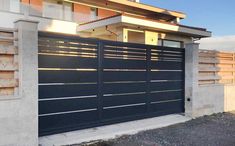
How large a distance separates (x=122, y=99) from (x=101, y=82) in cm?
87

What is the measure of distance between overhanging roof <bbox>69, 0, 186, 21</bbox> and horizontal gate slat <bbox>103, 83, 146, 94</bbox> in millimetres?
11283

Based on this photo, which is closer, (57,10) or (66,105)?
(66,105)

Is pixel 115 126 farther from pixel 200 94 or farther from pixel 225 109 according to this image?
pixel 225 109

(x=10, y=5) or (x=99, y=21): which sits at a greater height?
(x=10, y=5)

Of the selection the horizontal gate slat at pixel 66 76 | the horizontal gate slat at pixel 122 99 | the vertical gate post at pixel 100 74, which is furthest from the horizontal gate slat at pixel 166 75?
the horizontal gate slat at pixel 66 76

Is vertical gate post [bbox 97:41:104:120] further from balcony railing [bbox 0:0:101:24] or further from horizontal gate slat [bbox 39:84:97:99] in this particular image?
balcony railing [bbox 0:0:101:24]

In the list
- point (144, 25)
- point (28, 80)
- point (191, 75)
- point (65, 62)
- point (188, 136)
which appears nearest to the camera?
point (28, 80)

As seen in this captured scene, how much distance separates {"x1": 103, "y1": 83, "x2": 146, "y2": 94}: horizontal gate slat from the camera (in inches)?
259

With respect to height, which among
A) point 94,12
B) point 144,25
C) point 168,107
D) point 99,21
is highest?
point 94,12

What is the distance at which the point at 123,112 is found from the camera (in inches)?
275

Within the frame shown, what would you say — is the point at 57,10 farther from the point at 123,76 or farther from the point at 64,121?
the point at 64,121

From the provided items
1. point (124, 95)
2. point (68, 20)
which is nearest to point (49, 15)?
point (68, 20)

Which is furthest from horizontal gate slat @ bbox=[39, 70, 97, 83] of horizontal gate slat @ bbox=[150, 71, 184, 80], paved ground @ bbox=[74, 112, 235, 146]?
horizontal gate slat @ bbox=[150, 71, 184, 80]

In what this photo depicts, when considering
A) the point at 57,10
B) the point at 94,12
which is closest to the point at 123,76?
the point at 57,10
